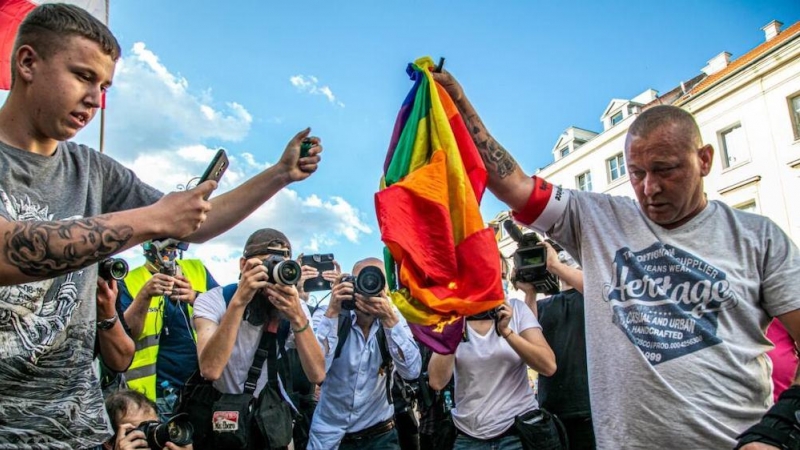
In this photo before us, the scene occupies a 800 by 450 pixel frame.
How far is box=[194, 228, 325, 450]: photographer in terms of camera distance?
3.46 m

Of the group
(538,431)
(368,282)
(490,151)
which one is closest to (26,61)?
(490,151)

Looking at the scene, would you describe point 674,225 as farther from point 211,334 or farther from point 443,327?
point 211,334

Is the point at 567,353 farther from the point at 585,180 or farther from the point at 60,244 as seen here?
the point at 585,180

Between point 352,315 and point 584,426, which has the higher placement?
point 352,315

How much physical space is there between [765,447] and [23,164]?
2.79 metres

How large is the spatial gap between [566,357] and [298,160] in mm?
3067

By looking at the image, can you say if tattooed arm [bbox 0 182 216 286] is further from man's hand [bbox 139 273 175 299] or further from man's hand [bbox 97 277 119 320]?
man's hand [bbox 139 273 175 299]

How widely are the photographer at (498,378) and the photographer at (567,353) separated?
355 millimetres

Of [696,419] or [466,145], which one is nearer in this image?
[696,419]

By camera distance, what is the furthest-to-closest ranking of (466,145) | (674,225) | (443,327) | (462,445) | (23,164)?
(462,445)
(674,225)
(466,145)
(443,327)
(23,164)

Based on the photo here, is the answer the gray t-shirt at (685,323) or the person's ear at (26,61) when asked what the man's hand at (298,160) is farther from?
the gray t-shirt at (685,323)

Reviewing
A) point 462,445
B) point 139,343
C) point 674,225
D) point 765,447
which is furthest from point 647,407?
point 139,343

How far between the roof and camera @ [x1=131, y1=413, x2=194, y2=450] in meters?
25.5

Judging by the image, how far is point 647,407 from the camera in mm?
2309
